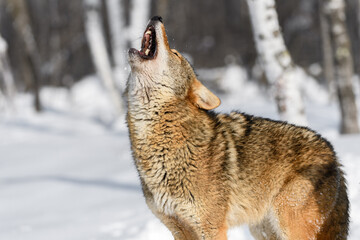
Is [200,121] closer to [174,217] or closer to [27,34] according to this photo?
[174,217]

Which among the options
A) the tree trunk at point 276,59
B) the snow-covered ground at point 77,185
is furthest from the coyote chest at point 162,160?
the tree trunk at point 276,59

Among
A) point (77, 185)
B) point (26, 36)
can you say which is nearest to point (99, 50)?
point (26, 36)

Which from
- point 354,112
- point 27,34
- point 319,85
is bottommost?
Result: point 319,85

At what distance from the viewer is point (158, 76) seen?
3059 millimetres

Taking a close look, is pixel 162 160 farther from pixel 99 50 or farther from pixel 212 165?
pixel 99 50

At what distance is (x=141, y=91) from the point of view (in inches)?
121

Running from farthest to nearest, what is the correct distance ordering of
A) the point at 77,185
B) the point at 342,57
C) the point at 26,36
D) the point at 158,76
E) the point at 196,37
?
the point at 196,37 → the point at 26,36 → the point at 342,57 → the point at 77,185 → the point at 158,76

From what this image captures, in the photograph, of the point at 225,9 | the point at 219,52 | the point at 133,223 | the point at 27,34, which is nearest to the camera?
the point at 133,223

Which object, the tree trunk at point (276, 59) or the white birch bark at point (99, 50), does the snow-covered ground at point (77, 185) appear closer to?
the tree trunk at point (276, 59)

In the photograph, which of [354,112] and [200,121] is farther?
[354,112]

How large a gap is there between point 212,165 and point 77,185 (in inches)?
222

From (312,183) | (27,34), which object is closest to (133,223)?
(312,183)

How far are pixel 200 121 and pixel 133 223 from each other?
8.22ft

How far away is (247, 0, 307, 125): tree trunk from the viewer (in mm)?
5270
